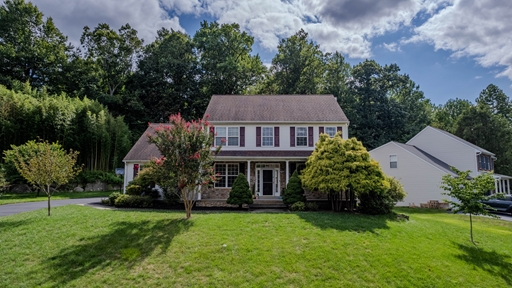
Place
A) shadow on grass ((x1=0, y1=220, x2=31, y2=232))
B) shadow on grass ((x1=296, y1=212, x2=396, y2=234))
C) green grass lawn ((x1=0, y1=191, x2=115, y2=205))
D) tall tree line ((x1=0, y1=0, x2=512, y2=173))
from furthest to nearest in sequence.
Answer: tall tree line ((x1=0, y1=0, x2=512, y2=173)) < green grass lawn ((x1=0, y1=191, x2=115, y2=205)) < shadow on grass ((x1=296, y1=212, x2=396, y2=234)) < shadow on grass ((x1=0, y1=220, x2=31, y2=232))

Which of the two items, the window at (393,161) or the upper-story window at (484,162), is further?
the upper-story window at (484,162)

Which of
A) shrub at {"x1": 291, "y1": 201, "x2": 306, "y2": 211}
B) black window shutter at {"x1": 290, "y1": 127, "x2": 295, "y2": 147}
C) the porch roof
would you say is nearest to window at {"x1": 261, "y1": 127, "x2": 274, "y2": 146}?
the porch roof

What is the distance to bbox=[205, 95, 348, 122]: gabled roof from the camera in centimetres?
1808

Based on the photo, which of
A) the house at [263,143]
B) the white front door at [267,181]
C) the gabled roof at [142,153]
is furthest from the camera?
the gabled roof at [142,153]

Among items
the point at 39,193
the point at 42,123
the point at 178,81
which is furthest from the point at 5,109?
the point at 178,81

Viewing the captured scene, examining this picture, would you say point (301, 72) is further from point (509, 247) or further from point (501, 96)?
point (501, 96)

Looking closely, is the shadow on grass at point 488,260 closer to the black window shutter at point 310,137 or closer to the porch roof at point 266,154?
the porch roof at point 266,154

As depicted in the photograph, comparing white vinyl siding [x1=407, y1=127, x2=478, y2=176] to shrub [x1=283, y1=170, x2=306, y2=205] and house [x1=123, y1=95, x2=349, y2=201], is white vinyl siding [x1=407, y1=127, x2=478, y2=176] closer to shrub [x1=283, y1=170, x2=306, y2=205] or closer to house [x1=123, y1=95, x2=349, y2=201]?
house [x1=123, y1=95, x2=349, y2=201]

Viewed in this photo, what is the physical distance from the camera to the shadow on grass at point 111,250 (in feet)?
22.3

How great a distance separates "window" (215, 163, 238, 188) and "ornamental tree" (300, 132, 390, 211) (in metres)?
5.52

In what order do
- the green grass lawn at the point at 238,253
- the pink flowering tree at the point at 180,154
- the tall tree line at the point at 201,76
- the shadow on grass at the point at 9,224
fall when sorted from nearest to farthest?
the green grass lawn at the point at 238,253, the shadow on grass at the point at 9,224, the pink flowering tree at the point at 180,154, the tall tree line at the point at 201,76

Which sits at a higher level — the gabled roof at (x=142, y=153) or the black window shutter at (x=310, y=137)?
the black window shutter at (x=310, y=137)

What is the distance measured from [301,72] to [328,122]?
18.1 metres

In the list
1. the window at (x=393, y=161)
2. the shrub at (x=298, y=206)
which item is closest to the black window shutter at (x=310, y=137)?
the shrub at (x=298, y=206)
